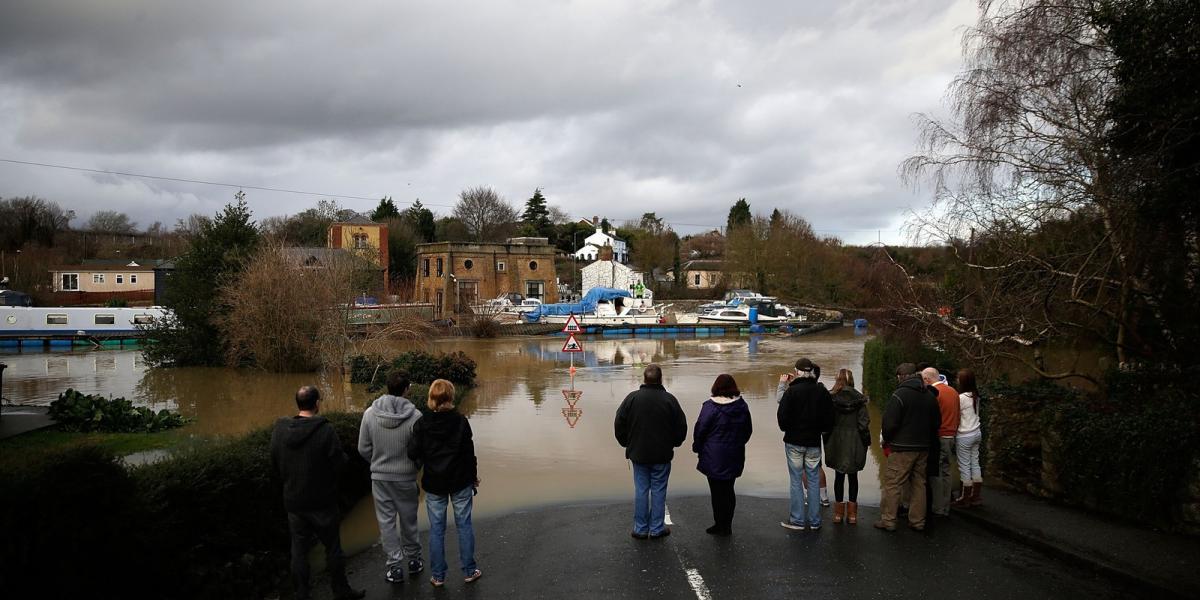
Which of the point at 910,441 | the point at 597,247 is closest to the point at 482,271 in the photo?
the point at 597,247

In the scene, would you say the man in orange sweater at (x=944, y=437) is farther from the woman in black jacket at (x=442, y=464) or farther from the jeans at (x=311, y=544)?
the jeans at (x=311, y=544)

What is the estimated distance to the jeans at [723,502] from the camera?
Answer: 7.62 meters

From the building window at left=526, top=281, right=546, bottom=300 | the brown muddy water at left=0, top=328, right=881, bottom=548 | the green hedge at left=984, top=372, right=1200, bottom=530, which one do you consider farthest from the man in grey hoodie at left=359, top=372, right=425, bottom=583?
the building window at left=526, top=281, right=546, bottom=300

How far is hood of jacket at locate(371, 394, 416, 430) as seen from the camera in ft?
21.2

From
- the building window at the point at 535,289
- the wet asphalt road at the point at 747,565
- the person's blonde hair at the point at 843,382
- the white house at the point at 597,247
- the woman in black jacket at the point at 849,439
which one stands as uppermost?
the white house at the point at 597,247

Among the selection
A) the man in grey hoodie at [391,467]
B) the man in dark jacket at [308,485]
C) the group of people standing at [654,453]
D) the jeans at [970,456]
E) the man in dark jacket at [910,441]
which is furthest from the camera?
the jeans at [970,456]

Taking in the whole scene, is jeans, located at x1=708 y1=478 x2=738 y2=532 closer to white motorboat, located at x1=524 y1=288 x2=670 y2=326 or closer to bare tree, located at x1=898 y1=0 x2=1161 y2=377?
bare tree, located at x1=898 y1=0 x2=1161 y2=377

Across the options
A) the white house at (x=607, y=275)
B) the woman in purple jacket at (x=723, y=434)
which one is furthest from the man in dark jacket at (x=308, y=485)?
the white house at (x=607, y=275)

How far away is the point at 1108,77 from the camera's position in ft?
33.3

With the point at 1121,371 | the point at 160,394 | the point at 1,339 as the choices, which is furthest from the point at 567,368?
the point at 1,339

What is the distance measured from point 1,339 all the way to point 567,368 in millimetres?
31137

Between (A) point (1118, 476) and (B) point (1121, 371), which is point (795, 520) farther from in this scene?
(B) point (1121, 371)

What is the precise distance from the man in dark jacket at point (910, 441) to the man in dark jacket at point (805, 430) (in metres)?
0.64

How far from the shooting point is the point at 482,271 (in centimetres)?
6469
